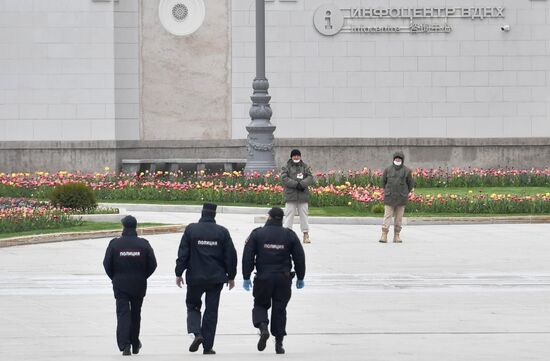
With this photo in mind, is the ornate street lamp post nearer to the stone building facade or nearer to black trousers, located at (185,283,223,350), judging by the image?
the stone building facade

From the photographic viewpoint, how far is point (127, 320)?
14.2 m

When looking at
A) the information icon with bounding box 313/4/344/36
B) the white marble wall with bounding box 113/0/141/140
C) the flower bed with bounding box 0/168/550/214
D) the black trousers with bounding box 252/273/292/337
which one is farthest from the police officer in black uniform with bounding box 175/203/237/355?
the information icon with bounding box 313/4/344/36

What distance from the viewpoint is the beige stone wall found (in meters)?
43.5

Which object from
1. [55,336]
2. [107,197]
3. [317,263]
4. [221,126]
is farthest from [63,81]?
[55,336]

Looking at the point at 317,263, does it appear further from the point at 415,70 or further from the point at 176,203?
the point at 415,70

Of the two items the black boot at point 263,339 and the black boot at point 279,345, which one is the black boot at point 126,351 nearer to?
the black boot at point 263,339

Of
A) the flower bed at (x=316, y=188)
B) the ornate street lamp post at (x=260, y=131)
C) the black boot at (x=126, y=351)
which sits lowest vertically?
the black boot at (x=126, y=351)

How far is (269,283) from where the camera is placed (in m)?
Result: 14.4

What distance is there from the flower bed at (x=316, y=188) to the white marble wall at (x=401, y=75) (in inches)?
67.0

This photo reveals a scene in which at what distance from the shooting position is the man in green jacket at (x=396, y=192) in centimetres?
2659

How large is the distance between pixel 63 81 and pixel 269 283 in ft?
95.8

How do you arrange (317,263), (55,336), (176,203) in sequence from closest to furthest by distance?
(55,336), (317,263), (176,203)

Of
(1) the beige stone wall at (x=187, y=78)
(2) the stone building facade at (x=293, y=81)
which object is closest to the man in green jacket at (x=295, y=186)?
(2) the stone building facade at (x=293, y=81)

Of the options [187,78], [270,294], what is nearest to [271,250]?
[270,294]
